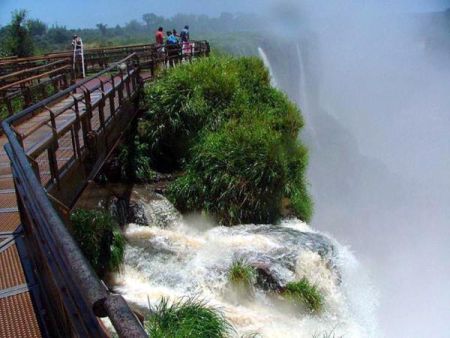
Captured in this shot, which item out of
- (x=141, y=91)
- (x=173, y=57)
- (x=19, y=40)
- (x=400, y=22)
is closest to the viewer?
(x=141, y=91)

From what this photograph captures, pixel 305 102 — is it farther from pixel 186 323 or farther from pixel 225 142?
pixel 186 323

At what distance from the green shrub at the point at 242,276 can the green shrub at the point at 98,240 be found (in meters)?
1.98

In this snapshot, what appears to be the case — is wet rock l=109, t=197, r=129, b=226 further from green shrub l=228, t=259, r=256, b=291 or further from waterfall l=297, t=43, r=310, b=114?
waterfall l=297, t=43, r=310, b=114

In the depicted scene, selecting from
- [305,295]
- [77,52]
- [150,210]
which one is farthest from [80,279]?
[77,52]

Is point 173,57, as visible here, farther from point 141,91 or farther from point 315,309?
point 315,309

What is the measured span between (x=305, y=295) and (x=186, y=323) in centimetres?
297

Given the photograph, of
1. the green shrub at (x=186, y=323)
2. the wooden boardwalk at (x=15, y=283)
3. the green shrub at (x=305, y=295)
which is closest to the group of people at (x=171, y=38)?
the green shrub at (x=305, y=295)

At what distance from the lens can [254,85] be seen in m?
16.3

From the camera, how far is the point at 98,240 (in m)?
8.27

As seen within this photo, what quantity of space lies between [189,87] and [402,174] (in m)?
51.3

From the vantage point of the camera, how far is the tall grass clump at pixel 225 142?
11.9 m

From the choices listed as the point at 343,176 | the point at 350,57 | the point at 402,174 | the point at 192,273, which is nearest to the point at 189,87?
the point at 192,273

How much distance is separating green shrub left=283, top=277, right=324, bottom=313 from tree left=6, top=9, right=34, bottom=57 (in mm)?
25833

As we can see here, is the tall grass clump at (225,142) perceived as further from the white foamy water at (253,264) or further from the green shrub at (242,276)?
the green shrub at (242,276)
